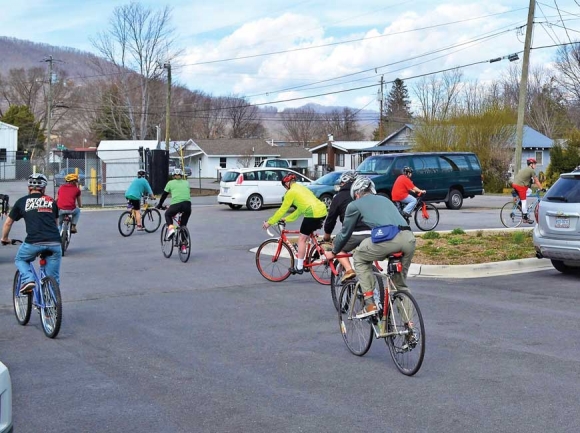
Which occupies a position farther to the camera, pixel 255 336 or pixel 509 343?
pixel 255 336

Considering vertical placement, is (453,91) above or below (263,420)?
above

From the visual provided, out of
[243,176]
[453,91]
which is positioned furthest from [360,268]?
[453,91]

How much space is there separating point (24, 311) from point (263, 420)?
186 inches

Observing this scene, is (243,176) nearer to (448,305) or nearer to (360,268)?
(448,305)

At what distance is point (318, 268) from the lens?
1241 cm

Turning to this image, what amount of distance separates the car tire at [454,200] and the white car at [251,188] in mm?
5225

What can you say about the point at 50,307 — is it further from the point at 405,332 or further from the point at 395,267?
the point at 405,332

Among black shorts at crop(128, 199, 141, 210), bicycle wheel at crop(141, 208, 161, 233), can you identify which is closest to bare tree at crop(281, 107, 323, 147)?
bicycle wheel at crop(141, 208, 161, 233)

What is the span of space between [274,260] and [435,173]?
1697cm

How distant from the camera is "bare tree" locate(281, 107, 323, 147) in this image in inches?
5344

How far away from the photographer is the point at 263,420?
5.75 m

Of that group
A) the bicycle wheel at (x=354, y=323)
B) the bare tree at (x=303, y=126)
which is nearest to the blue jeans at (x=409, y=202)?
the bicycle wheel at (x=354, y=323)

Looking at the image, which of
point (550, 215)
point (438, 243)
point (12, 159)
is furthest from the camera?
point (12, 159)

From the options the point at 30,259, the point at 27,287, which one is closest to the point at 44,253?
the point at 30,259
